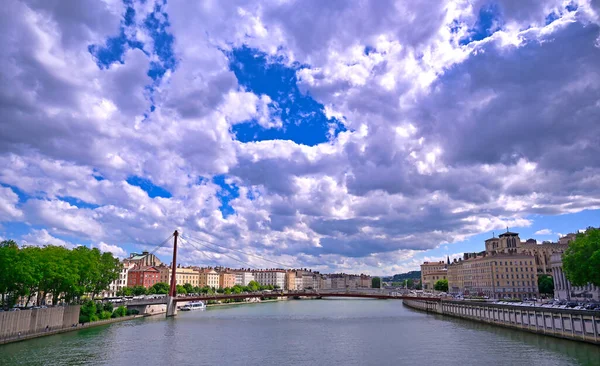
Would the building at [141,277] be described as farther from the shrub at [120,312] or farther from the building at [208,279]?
the shrub at [120,312]

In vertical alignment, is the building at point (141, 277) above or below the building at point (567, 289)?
above

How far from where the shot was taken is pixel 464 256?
165750 millimetres

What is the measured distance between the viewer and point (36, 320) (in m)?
46.3

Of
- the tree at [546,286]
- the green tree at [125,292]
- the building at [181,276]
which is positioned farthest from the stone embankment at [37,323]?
the building at [181,276]

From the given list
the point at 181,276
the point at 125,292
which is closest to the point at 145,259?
the point at 181,276

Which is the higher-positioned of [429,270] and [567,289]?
[429,270]

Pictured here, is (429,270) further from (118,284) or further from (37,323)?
(37,323)

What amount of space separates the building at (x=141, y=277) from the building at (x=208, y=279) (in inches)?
1511

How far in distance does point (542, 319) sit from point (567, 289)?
4376 cm

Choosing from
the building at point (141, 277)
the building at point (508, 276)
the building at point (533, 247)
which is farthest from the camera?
the building at point (141, 277)

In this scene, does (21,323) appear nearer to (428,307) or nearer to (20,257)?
(20,257)

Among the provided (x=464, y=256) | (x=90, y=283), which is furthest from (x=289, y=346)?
(x=464, y=256)

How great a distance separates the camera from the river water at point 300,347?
113ft

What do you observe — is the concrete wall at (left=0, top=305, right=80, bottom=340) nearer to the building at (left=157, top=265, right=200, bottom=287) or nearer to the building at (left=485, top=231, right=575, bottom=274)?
the building at (left=157, top=265, right=200, bottom=287)
